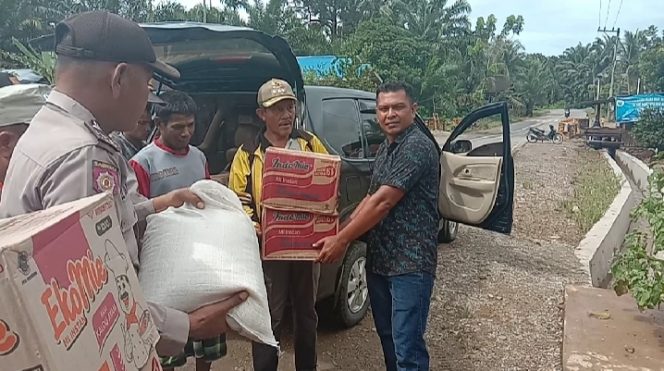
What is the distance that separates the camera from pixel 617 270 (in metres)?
4.01

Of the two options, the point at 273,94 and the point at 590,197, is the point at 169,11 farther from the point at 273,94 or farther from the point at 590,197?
the point at 273,94

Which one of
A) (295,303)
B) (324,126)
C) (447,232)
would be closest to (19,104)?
(295,303)

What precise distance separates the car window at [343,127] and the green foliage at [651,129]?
22.2 meters

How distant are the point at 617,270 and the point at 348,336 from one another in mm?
1979

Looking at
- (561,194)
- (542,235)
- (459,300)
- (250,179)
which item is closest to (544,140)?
(561,194)

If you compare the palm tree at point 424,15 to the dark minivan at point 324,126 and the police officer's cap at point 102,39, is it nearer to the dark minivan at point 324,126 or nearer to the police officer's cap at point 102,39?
the dark minivan at point 324,126

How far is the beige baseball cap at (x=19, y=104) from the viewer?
2.13 metres

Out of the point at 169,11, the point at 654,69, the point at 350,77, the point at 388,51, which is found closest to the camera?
the point at 350,77

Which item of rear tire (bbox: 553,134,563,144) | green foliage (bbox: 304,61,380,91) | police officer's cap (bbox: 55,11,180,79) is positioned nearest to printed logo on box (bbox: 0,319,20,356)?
police officer's cap (bbox: 55,11,180,79)

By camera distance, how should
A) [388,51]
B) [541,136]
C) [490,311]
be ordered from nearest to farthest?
[490,311] → [541,136] → [388,51]

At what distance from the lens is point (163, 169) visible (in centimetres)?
312

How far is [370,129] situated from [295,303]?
1.81 m

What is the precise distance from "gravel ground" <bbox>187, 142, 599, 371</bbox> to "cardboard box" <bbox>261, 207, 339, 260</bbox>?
1.19m

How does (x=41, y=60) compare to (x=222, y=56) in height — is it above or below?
above
